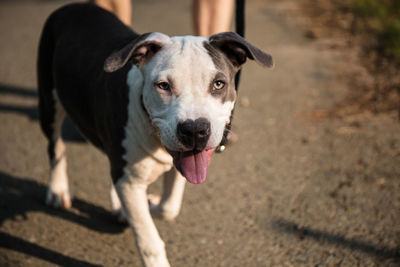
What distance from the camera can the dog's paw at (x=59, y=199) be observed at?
12.3ft

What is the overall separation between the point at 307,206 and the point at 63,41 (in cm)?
232

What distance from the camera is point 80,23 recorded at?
3531 mm

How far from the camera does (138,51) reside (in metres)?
2.69

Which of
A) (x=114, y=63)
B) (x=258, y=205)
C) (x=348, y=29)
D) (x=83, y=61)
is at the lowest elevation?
(x=258, y=205)

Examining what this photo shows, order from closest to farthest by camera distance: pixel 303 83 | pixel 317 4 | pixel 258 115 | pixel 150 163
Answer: pixel 150 163 → pixel 258 115 → pixel 303 83 → pixel 317 4

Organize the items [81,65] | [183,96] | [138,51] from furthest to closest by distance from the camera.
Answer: [81,65], [138,51], [183,96]

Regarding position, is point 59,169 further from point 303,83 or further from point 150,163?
point 303,83

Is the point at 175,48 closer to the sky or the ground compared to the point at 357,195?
closer to the sky

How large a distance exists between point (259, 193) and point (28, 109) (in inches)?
123

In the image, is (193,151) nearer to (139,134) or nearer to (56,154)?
(139,134)

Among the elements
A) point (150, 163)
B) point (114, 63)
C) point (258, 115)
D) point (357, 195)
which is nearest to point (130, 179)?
point (150, 163)

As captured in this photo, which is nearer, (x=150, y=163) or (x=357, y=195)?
(x=150, y=163)

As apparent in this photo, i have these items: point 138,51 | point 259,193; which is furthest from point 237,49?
point 259,193

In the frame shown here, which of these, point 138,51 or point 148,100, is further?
point 138,51
